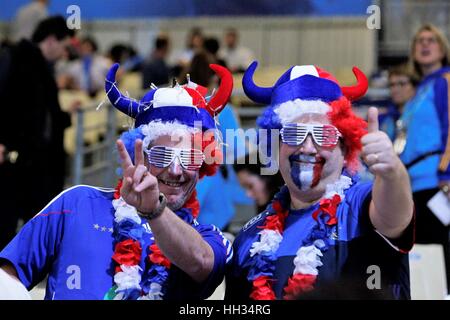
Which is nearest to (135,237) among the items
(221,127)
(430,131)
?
(221,127)

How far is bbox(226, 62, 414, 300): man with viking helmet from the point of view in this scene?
10.9 feet

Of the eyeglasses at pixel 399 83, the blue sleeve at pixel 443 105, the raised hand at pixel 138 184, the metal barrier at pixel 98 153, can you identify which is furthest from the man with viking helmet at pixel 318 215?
the metal barrier at pixel 98 153

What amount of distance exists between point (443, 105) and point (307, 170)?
2883mm

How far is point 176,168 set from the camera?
3.54 metres

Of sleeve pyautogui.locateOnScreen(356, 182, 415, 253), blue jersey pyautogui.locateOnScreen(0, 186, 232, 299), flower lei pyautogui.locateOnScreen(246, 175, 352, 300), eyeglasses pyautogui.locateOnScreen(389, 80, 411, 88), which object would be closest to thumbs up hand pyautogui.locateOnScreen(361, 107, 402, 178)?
sleeve pyautogui.locateOnScreen(356, 182, 415, 253)

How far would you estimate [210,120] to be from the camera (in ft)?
12.3

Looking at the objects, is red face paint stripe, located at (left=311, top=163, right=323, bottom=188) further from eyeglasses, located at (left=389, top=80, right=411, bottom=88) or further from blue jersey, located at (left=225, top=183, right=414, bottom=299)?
eyeglasses, located at (left=389, top=80, right=411, bottom=88)

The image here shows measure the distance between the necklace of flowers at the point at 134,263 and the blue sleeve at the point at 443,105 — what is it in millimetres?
A: 2923

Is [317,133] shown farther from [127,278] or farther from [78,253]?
[78,253]

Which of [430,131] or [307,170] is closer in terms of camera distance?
[307,170]

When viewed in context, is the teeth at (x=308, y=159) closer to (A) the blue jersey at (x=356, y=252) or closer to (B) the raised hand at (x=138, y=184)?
(A) the blue jersey at (x=356, y=252)

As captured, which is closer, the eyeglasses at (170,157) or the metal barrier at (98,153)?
the eyeglasses at (170,157)

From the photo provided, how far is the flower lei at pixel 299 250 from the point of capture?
11.0 ft
